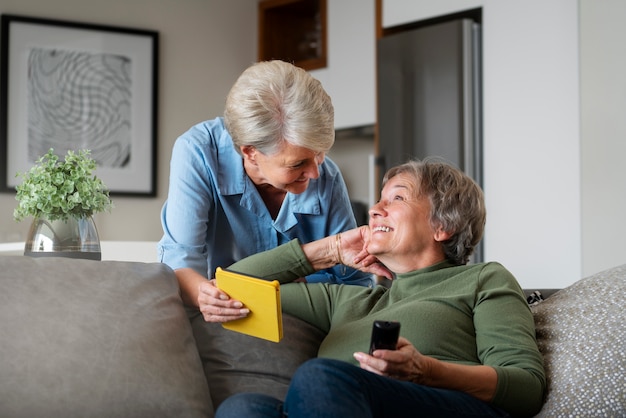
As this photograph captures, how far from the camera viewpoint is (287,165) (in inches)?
89.4

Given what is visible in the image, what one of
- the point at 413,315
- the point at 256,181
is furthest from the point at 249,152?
the point at 413,315

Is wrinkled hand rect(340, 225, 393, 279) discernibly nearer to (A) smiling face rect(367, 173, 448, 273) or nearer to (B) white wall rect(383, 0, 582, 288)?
(A) smiling face rect(367, 173, 448, 273)

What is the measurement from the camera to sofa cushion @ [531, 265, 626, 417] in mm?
1772

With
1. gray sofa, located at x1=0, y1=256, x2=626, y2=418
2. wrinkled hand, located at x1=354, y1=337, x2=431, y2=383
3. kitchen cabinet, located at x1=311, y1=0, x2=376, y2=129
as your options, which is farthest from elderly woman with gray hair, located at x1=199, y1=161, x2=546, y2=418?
kitchen cabinet, located at x1=311, y1=0, x2=376, y2=129

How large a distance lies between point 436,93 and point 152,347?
9.74ft

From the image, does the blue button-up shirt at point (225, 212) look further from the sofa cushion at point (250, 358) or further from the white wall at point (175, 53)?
the white wall at point (175, 53)

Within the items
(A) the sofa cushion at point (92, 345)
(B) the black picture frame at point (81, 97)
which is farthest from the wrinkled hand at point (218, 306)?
(B) the black picture frame at point (81, 97)

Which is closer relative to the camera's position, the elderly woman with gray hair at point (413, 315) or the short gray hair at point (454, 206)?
the elderly woman with gray hair at point (413, 315)

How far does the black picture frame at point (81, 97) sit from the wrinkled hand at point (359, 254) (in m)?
3.50

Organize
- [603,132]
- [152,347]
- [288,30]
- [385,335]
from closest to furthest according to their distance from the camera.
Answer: [385,335], [152,347], [603,132], [288,30]

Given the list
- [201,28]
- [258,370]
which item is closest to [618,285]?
[258,370]

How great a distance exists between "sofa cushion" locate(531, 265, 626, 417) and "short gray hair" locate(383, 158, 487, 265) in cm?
23

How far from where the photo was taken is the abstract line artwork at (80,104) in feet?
17.5

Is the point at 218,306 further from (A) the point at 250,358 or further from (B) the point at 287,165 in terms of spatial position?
(B) the point at 287,165
